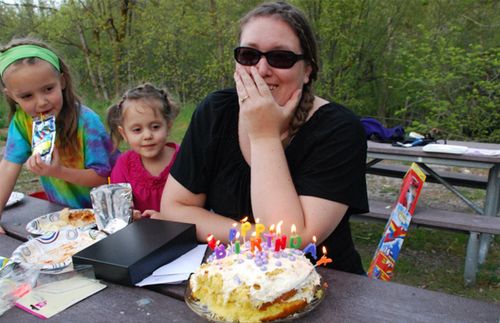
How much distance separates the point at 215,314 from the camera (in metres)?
0.94

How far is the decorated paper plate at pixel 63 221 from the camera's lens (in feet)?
5.28

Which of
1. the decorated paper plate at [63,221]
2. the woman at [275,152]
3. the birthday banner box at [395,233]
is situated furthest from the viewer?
the birthday banner box at [395,233]

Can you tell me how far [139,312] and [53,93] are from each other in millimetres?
1388

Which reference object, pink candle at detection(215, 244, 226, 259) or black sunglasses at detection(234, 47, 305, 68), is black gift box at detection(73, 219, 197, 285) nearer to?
pink candle at detection(215, 244, 226, 259)

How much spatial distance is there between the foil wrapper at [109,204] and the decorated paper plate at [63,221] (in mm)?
70

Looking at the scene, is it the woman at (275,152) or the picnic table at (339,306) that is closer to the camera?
the picnic table at (339,306)

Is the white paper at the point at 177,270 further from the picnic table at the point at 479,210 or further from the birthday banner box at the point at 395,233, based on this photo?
the picnic table at the point at 479,210

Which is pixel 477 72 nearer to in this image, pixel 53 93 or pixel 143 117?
pixel 143 117

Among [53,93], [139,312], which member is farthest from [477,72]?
[139,312]

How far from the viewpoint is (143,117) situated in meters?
2.23

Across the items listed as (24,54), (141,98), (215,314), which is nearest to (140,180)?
(141,98)

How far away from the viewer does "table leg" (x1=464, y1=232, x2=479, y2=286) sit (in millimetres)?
3047

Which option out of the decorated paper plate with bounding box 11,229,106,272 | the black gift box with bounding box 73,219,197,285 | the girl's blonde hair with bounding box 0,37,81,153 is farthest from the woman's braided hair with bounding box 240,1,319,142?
the girl's blonde hair with bounding box 0,37,81,153

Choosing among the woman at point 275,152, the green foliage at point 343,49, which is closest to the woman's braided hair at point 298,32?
the woman at point 275,152
